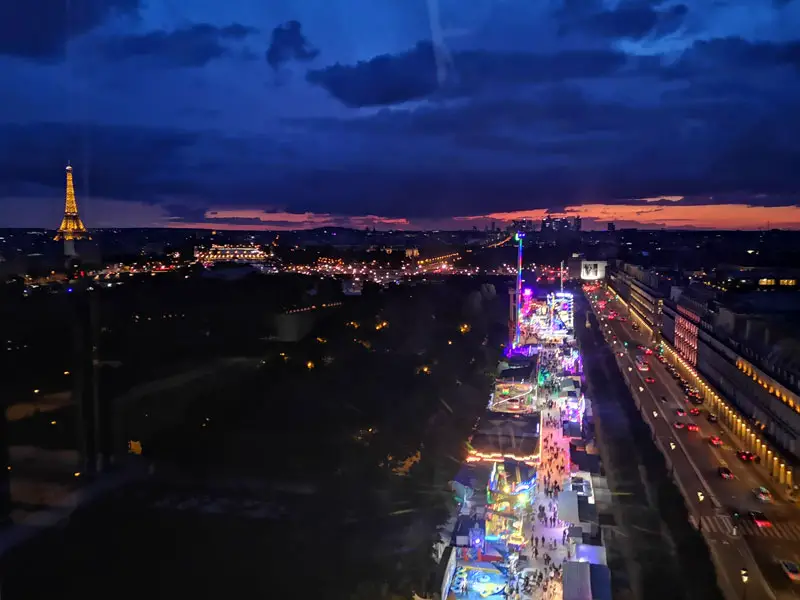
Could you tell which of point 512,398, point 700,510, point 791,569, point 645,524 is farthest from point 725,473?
point 512,398

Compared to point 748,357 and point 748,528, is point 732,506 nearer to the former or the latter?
point 748,528

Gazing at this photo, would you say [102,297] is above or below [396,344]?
above

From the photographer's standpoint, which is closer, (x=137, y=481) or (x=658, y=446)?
(x=137, y=481)

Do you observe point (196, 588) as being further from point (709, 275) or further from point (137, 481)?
point (709, 275)

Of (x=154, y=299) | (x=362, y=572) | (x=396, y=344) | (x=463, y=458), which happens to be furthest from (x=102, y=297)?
(x=362, y=572)

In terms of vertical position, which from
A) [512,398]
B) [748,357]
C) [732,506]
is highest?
[748,357]

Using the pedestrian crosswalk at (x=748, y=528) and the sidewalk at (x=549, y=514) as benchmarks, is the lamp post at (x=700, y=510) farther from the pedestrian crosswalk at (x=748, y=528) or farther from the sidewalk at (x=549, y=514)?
the sidewalk at (x=549, y=514)

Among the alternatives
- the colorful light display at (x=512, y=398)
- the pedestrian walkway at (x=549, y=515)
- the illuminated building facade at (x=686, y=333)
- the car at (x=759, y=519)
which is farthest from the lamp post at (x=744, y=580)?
the illuminated building facade at (x=686, y=333)
